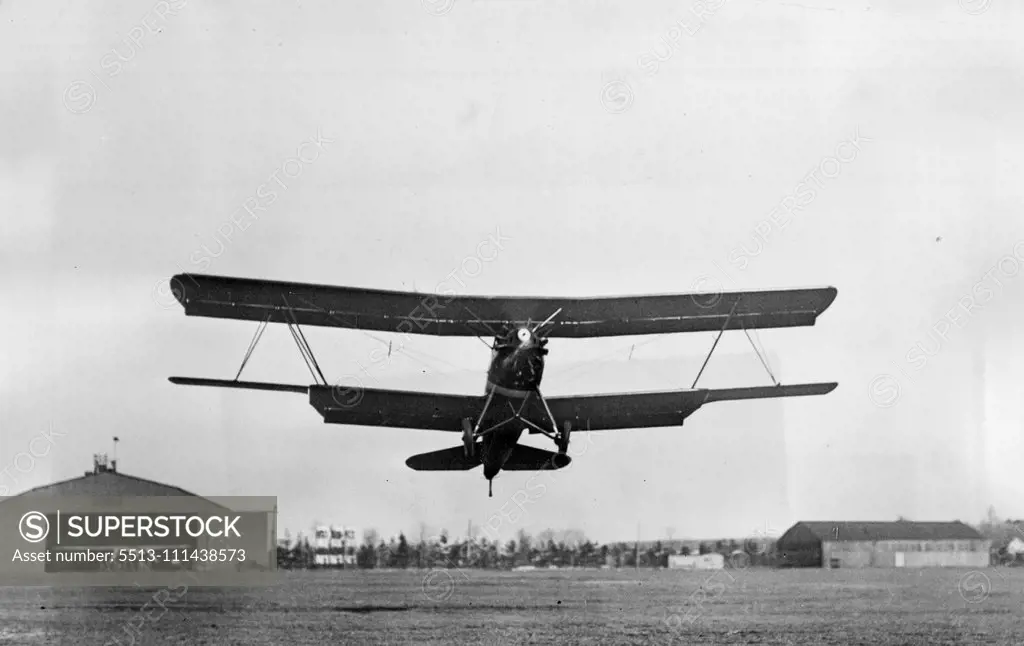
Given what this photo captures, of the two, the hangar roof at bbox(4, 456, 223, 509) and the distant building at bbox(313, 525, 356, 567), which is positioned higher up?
the hangar roof at bbox(4, 456, 223, 509)

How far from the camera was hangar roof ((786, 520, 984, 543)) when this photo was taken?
66838 mm

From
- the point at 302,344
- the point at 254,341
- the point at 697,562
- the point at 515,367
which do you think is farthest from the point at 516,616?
the point at 697,562

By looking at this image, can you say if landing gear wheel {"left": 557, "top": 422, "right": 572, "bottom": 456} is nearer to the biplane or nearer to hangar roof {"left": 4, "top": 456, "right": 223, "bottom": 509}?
the biplane

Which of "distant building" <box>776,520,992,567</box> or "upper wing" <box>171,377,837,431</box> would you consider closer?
"upper wing" <box>171,377,837,431</box>

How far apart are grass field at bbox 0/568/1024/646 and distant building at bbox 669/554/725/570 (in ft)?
59.7

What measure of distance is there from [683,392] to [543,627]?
26.5 ft

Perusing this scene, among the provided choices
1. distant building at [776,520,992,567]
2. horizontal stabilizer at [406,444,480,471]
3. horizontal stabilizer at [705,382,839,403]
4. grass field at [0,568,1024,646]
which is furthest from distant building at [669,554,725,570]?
horizontal stabilizer at [705,382,839,403]

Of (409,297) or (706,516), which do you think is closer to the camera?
(409,297)

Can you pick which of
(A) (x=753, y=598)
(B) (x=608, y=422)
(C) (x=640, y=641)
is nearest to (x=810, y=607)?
(A) (x=753, y=598)

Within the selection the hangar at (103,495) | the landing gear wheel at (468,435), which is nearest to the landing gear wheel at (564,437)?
the landing gear wheel at (468,435)

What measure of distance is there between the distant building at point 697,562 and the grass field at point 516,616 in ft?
59.7

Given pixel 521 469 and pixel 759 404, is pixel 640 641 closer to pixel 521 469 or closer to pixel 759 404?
pixel 521 469

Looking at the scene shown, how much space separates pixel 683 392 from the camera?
63.9 feet

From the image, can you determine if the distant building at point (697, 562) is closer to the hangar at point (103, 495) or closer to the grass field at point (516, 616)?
the grass field at point (516, 616)
